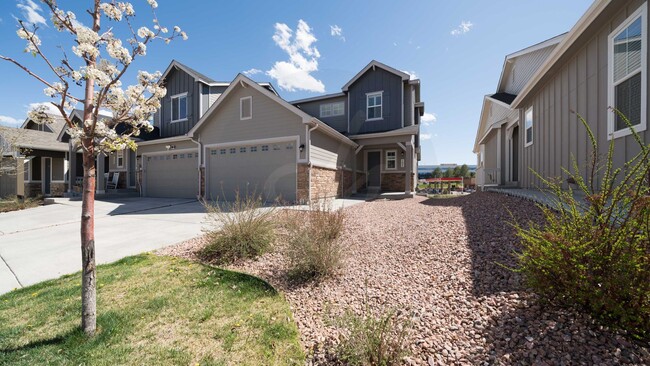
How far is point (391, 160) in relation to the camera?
1513 centimetres

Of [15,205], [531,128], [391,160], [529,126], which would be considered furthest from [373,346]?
[15,205]

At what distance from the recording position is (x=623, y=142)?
4.30 metres

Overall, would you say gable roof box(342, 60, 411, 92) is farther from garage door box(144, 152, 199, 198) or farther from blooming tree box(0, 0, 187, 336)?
blooming tree box(0, 0, 187, 336)

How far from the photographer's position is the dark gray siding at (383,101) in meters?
13.7

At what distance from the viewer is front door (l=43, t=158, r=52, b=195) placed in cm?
1619

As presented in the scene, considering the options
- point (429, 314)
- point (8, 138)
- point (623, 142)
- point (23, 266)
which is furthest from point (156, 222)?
point (8, 138)

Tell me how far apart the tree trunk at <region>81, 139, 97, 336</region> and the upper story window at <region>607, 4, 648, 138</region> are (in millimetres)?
6619

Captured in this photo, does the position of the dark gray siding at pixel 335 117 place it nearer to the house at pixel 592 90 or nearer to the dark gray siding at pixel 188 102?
the dark gray siding at pixel 188 102

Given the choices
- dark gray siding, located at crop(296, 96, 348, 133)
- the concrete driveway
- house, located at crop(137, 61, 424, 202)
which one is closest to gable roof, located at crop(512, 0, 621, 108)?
house, located at crop(137, 61, 424, 202)

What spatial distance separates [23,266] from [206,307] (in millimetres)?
3778

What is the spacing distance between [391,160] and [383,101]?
343 centimetres

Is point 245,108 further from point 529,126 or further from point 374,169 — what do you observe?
point 529,126

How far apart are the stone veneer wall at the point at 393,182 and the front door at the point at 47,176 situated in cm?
2114

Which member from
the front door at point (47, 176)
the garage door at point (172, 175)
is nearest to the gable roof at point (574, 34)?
the garage door at point (172, 175)
